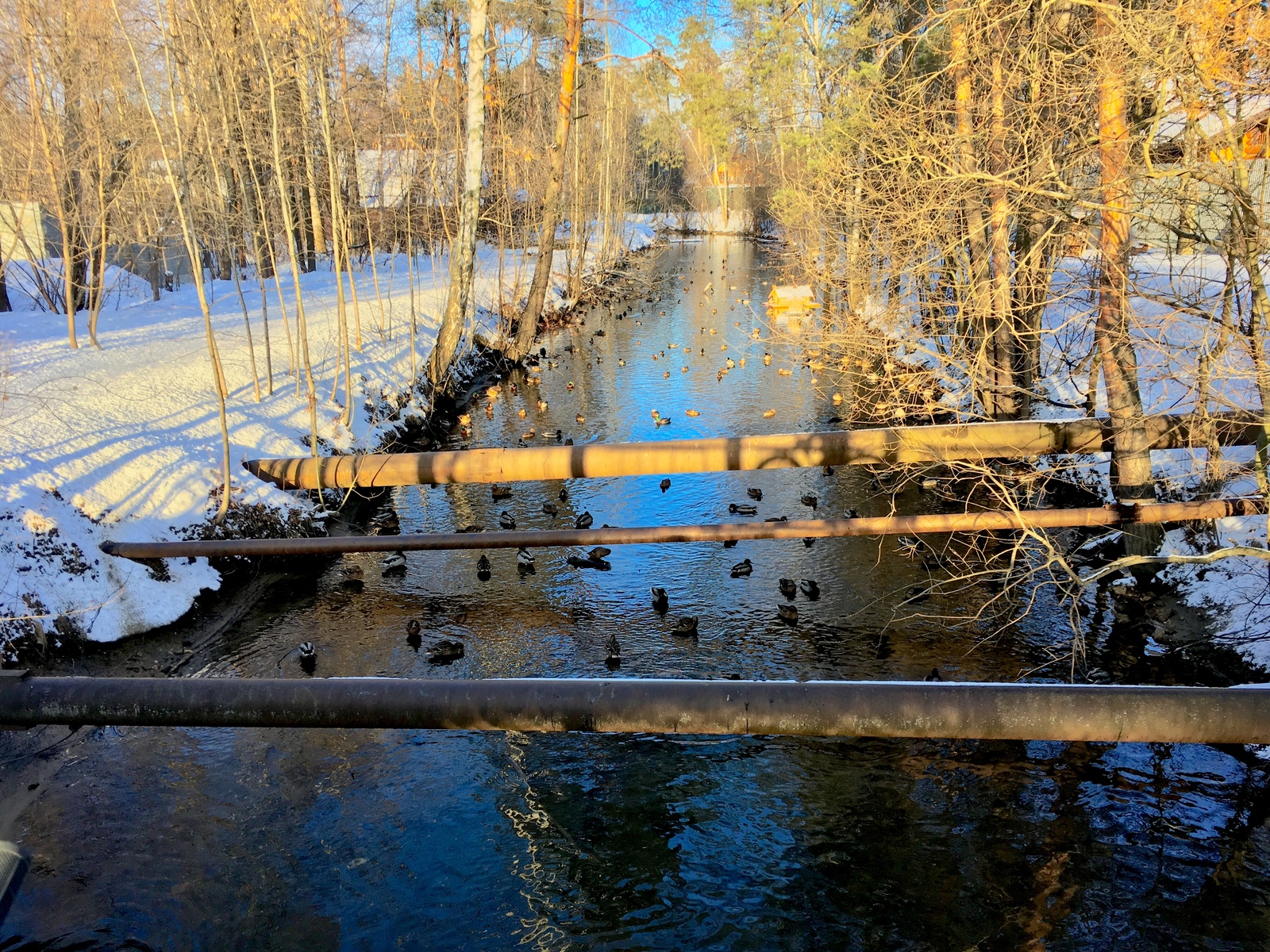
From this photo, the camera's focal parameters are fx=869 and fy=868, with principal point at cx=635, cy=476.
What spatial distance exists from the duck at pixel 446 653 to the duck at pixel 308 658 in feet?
3.38

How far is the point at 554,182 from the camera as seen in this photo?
1998 cm

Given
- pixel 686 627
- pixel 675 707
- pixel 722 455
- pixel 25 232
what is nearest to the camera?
pixel 675 707

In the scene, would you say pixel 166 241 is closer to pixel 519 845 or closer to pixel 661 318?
pixel 661 318

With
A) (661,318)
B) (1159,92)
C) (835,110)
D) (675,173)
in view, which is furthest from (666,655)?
(675,173)

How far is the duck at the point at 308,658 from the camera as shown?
7.80 metres

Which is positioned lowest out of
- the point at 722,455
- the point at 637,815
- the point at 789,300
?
the point at 637,815

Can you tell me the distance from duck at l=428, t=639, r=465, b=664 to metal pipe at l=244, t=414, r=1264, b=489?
274cm

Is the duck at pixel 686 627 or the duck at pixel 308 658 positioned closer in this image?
the duck at pixel 308 658

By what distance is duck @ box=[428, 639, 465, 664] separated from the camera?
308 inches

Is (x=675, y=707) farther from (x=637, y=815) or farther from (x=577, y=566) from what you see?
(x=577, y=566)

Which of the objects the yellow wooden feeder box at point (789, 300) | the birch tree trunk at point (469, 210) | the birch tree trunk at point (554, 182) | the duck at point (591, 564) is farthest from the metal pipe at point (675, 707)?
the yellow wooden feeder box at point (789, 300)

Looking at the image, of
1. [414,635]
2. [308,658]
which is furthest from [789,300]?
[308,658]

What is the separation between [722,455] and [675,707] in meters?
6.54

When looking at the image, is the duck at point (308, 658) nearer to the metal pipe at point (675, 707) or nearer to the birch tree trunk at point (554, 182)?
the metal pipe at point (675, 707)
